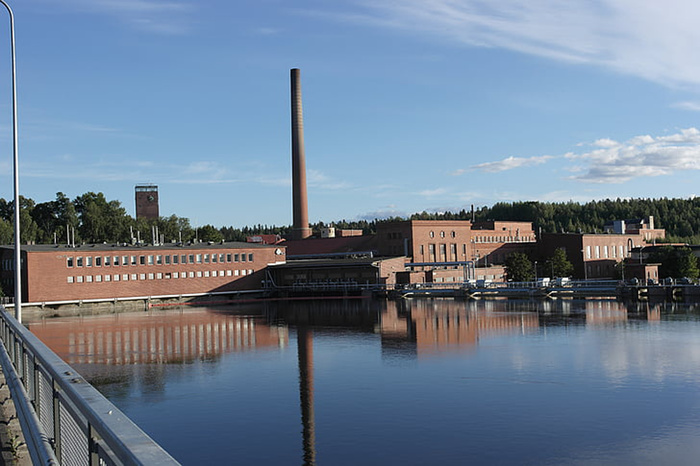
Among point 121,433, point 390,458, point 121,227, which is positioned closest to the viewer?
point 121,433

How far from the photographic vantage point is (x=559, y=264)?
292ft

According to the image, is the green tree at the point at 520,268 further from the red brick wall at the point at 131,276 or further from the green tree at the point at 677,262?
the red brick wall at the point at 131,276

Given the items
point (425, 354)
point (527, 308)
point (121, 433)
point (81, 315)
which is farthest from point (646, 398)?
point (81, 315)

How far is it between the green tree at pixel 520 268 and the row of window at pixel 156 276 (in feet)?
109

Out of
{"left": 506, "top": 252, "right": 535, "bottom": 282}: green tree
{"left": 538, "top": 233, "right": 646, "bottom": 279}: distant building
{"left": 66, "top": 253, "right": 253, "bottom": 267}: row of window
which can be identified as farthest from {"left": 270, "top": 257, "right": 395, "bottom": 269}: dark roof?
{"left": 538, "top": 233, "right": 646, "bottom": 279}: distant building

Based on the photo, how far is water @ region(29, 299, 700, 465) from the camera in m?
18.4

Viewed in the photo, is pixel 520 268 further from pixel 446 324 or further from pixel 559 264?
pixel 446 324

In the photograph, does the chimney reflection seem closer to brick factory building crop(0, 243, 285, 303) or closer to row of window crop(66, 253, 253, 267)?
brick factory building crop(0, 243, 285, 303)

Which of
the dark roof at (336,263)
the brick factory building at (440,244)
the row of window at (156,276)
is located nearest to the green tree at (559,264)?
the brick factory building at (440,244)

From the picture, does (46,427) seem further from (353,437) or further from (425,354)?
(425,354)

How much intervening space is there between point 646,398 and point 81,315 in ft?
184

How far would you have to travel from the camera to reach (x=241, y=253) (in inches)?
3300

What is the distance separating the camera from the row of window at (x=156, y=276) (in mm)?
71375

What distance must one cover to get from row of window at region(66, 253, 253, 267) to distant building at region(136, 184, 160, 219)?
7516 cm
